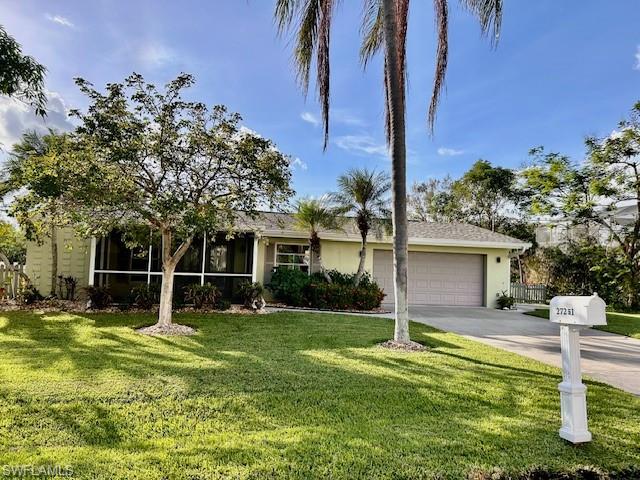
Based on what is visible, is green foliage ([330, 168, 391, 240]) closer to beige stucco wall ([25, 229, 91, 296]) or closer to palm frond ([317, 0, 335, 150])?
palm frond ([317, 0, 335, 150])

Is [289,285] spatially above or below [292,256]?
below

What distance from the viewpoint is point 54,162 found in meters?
7.56

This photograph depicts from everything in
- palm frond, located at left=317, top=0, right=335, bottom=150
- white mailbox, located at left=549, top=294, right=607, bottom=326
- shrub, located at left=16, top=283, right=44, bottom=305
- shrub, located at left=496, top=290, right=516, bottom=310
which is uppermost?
palm frond, located at left=317, top=0, right=335, bottom=150

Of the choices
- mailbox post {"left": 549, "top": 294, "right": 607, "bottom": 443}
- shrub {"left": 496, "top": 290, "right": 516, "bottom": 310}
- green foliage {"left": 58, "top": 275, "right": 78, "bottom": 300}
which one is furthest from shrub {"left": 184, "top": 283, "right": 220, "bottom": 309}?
shrub {"left": 496, "top": 290, "right": 516, "bottom": 310}

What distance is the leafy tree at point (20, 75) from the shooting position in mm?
5422

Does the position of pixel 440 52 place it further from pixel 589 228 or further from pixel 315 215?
pixel 589 228

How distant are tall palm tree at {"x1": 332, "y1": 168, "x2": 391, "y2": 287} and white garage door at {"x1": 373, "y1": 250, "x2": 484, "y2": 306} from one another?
2.72m

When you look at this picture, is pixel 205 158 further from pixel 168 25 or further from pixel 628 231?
pixel 628 231

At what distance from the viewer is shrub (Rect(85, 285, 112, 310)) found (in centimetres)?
1092

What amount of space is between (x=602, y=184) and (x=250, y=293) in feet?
44.2

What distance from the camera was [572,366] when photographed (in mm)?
3641

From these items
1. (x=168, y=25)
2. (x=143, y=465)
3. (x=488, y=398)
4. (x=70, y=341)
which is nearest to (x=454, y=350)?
(x=488, y=398)

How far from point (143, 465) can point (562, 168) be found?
17538 mm

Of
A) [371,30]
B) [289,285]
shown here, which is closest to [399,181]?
[371,30]
